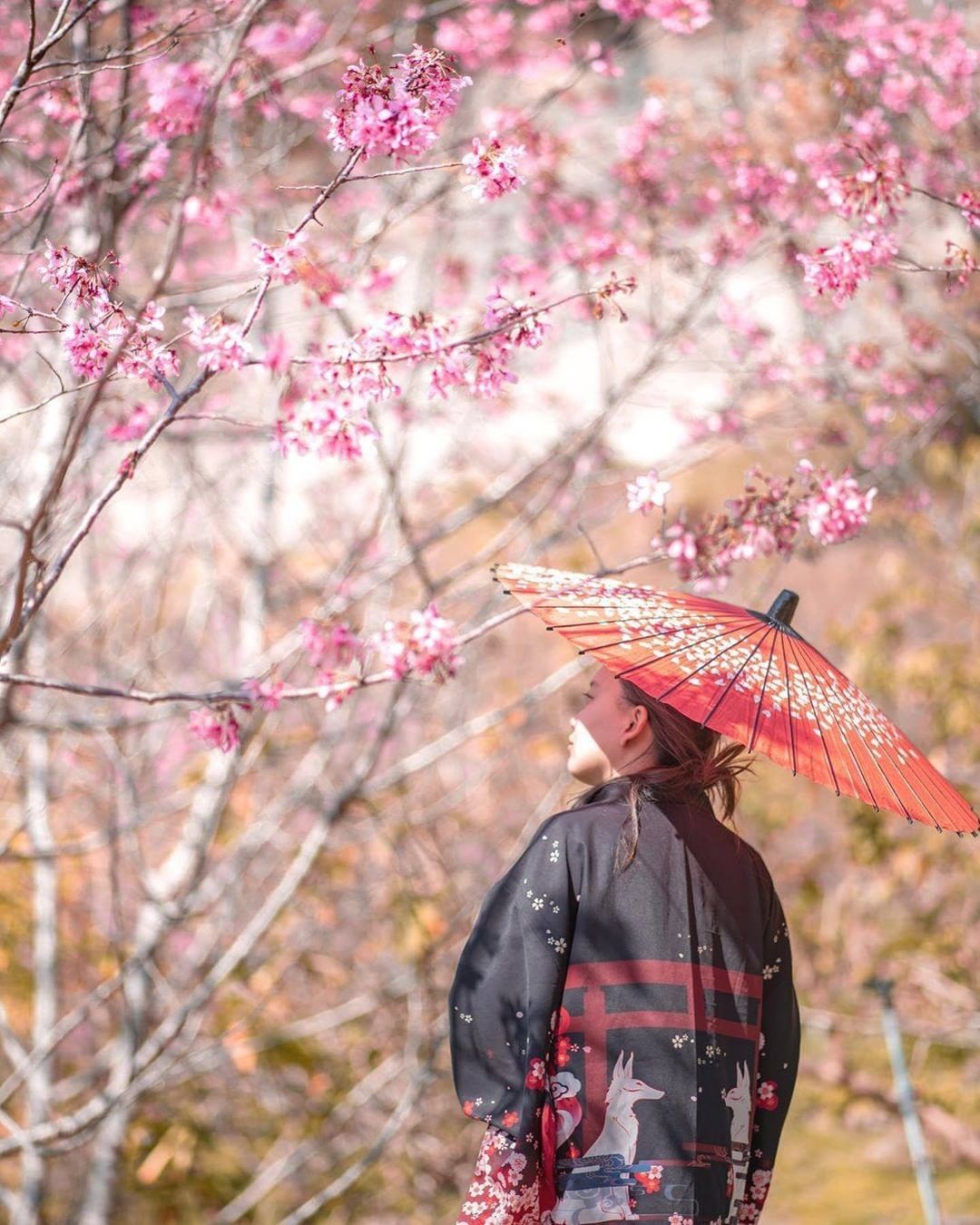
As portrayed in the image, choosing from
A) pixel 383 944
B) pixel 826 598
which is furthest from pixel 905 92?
pixel 826 598

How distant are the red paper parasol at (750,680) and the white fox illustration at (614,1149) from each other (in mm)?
506

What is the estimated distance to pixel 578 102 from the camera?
20.2 feet

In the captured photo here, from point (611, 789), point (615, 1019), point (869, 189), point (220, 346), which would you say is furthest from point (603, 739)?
point (869, 189)

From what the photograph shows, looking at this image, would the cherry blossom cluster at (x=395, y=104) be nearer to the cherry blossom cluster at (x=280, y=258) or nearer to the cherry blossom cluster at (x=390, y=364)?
the cherry blossom cluster at (x=280, y=258)

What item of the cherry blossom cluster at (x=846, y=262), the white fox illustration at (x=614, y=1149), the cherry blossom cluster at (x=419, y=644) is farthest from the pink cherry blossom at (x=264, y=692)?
the cherry blossom cluster at (x=846, y=262)

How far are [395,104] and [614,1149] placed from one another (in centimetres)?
151

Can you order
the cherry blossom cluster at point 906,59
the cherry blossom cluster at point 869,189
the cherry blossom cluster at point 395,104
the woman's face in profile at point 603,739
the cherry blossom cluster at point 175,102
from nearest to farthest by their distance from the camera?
the cherry blossom cluster at point 395,104 < the woman's face in profile at point 603,739 < the cherry blossom cluster at point 869,189 < the cherry blossom cluster at point 175,102 < the cherry blossom cluster at point 906,59

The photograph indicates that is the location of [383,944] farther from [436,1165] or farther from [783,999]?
[783,999]

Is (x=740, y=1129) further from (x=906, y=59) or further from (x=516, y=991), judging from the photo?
(x=906, y=59)

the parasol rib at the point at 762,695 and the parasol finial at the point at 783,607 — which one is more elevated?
the parasol finial at the point at 783,607

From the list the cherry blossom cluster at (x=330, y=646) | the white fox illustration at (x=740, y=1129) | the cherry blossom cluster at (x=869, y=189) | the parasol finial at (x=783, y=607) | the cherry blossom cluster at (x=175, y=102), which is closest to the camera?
the white fox illustration at (x=740, y=1129)

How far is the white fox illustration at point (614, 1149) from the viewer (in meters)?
1.77

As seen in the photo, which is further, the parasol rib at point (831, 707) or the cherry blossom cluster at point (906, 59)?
the cherry blossom cluster at point (906, 59)

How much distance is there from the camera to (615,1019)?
1803 millimetres
